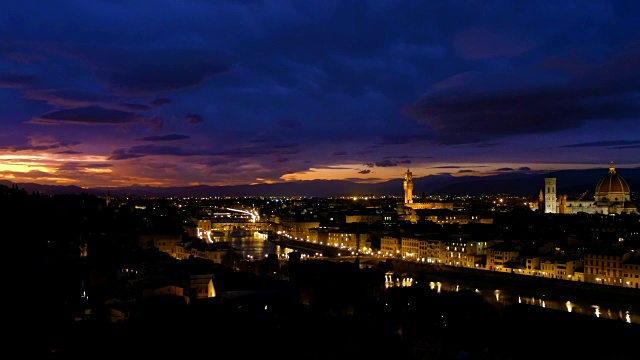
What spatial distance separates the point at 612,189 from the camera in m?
42.3

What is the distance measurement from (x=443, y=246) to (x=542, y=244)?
356 cm

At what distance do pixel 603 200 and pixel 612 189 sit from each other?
932 mm

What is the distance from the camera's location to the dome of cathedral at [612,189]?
4209 centimetres

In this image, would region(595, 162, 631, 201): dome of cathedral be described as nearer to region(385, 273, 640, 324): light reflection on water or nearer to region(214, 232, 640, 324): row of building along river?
region(214, 232, 640, 324): row of building along river

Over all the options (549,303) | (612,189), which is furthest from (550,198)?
(549,303)

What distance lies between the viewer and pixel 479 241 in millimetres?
23875

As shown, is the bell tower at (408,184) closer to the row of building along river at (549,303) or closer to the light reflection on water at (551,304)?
the row of building along river at (549,303)

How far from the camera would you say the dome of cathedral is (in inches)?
1657

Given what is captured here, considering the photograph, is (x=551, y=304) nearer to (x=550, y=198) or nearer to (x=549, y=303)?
(x=549, y=303)

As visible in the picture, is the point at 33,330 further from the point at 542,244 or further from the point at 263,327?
the point at 542,244

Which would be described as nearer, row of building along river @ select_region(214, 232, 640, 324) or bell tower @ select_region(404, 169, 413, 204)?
row of building along river @ select_region(214, 232, 640, 324)

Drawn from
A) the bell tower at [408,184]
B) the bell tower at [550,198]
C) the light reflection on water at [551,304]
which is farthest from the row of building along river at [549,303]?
the bell tower at [408,184]

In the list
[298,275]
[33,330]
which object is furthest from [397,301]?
[33,330]

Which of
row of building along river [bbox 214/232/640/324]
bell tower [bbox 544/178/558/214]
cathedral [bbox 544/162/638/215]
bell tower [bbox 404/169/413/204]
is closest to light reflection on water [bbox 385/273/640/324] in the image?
row of building along river [bbox 214/232/640/324]
